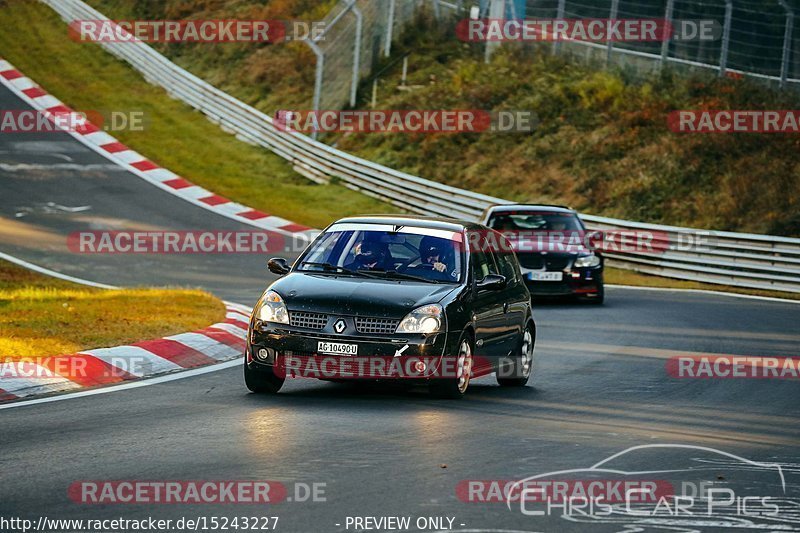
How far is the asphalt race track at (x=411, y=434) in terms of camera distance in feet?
23.4

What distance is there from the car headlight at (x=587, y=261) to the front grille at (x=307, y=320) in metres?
11.4

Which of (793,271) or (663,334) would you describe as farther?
(793,271)

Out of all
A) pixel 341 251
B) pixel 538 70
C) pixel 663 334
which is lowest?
pixel 663 334

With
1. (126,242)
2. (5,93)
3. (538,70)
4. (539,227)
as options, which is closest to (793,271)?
(539,227)

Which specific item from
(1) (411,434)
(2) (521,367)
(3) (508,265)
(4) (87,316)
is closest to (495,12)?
(4) (87,316)

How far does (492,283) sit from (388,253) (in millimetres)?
934

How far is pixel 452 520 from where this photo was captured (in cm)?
686

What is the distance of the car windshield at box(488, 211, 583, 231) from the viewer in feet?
74.5

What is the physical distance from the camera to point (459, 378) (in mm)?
11523

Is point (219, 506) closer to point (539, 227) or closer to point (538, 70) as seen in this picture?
point (539, 227)

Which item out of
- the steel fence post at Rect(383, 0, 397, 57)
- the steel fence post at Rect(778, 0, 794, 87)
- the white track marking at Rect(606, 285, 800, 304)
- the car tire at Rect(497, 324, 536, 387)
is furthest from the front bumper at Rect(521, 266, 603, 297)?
the steel fence post at Rect(383, 0, 397, 57)

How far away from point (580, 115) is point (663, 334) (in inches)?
840

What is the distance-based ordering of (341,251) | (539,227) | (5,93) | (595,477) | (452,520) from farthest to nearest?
(5,93) → (539,227) → (341,251) → (595,477) → (452,520)

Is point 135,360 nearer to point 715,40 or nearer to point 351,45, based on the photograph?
point 715,40
